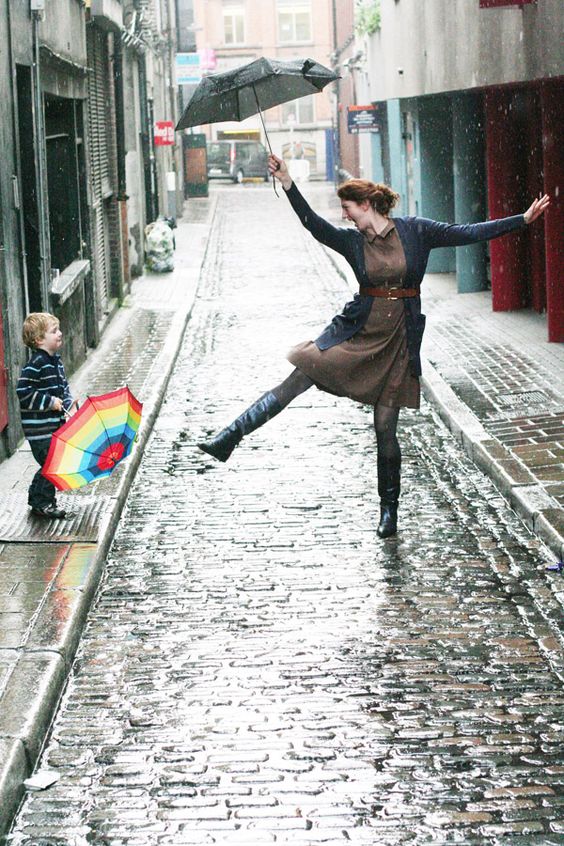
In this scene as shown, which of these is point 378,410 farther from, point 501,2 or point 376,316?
point 501,2

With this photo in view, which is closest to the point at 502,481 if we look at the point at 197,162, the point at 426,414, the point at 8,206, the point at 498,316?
the point at 426,414

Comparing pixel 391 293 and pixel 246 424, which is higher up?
pixel 391 293

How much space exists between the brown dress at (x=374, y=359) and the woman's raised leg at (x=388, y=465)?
8cm

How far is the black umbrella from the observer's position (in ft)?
28.7

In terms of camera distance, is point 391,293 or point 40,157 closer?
point 391,293

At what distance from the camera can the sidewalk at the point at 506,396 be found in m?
8.65

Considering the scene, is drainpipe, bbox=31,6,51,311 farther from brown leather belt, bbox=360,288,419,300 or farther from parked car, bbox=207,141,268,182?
parked car, bbox=207,141,268,182

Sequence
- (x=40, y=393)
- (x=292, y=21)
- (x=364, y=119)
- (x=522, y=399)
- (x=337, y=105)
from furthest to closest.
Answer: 1. (x=292, y=21)
2. (x=337, y=105)
3. (x=364, y=119)
4. (x=522, y=399)
5. (x=40, y=393)

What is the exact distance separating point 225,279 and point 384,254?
646 inches

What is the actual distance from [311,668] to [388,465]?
6.80 feet

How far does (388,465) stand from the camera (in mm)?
7910

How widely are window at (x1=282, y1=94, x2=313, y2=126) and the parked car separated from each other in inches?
477

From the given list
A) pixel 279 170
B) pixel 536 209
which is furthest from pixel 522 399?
pixel 279 170

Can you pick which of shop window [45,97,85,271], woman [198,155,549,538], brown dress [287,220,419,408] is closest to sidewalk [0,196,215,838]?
woman [198,155,549,538]
